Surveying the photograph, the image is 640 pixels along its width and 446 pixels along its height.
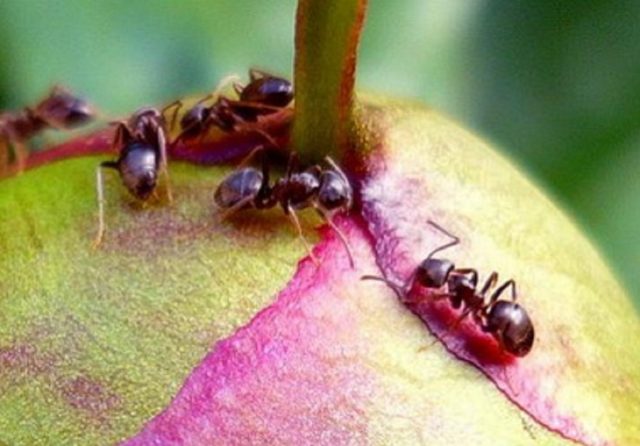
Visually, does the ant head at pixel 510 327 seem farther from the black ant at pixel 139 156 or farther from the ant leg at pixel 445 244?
the black ant at pixel 139 156

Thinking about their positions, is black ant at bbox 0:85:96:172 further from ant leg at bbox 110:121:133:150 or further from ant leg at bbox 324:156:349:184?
ant leg at bbox 324:156:349:184

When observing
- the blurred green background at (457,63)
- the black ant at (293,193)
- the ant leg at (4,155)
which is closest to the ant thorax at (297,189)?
the black ant at (293,193)

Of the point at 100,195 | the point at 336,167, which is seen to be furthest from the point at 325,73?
the point at 100,195

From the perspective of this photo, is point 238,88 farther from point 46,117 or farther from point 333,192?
point 46,117

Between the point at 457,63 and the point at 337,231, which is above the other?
the point at 337,231

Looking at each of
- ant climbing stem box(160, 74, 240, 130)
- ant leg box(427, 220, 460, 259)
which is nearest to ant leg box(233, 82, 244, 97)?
ant climbing stem box(160, 74, 240, 130)

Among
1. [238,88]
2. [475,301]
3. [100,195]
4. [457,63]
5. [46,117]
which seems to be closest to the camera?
[475,301]
